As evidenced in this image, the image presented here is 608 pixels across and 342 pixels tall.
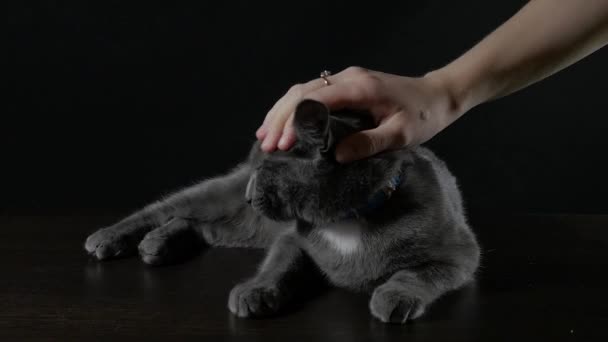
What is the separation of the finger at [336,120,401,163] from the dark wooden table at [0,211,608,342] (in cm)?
24

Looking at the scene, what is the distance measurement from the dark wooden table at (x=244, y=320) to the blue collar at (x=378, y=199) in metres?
0.14

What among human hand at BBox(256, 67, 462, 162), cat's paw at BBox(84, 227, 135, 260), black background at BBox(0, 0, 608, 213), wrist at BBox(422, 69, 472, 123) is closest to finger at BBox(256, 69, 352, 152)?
Answer: human hand at BBox(256, 67, 462, 162)

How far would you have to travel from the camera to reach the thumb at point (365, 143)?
111 centimetres

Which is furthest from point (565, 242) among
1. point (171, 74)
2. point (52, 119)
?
point (52, 119)

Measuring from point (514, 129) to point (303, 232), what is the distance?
1130 millimetres

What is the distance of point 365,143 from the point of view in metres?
1.12

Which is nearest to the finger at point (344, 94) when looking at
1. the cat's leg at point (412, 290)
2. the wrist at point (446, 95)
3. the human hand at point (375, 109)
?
the human hand at point (375, 109)

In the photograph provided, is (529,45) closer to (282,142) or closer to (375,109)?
(375,109)

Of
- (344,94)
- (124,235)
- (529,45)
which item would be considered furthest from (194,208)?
(529,45)

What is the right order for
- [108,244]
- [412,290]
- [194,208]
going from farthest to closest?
[194,208] < [108,244] < [412,290]

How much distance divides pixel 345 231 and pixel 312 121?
286 mm

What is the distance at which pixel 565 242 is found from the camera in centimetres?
156

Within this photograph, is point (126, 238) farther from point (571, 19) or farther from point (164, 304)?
point (571, 19)

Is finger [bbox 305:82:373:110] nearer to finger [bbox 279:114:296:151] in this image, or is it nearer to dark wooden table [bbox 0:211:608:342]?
finger [bbox 279:114:296:151]
